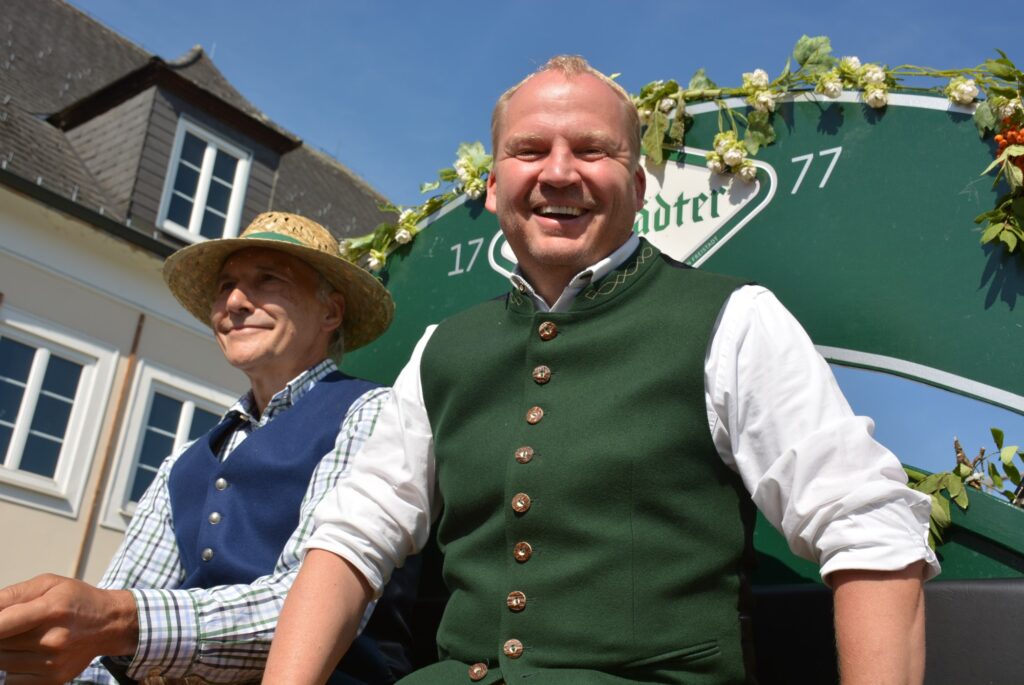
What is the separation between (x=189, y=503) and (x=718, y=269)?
134 centimetres

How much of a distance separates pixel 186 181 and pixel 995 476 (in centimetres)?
1081

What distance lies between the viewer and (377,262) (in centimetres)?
336

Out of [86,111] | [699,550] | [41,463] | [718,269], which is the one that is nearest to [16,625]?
[699,550]

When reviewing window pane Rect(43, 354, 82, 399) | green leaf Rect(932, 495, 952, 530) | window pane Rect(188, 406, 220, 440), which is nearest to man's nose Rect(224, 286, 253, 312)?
green leaf Rect(932, 495, 952, 530)

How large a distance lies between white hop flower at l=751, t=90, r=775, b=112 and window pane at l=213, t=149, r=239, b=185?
10.3 m

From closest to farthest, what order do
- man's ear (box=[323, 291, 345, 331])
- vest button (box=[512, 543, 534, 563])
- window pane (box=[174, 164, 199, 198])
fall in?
vest button (box=[512, 543, 534, 563]) → man's ear (box=[323, 291, 345, 331]) → window pane (box=[174, 164, 199, 198])

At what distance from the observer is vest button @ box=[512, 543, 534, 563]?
1.56m

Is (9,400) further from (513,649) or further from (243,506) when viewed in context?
(513,649)

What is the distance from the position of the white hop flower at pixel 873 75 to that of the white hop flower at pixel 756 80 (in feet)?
0.76

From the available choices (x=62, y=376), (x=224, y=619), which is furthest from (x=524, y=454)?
(x=62, y=376)

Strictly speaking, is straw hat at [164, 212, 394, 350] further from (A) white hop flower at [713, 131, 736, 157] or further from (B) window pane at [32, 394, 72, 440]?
(B) window pane at [32, 394, 72, 440]

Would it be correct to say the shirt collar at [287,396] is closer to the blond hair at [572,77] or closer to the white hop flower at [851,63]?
the blond hair at [572,77]

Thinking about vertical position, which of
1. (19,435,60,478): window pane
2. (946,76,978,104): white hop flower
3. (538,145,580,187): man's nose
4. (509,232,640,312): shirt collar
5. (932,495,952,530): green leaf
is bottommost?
(932,495,952,530): green leaf

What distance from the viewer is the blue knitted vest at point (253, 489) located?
2.36 meters
